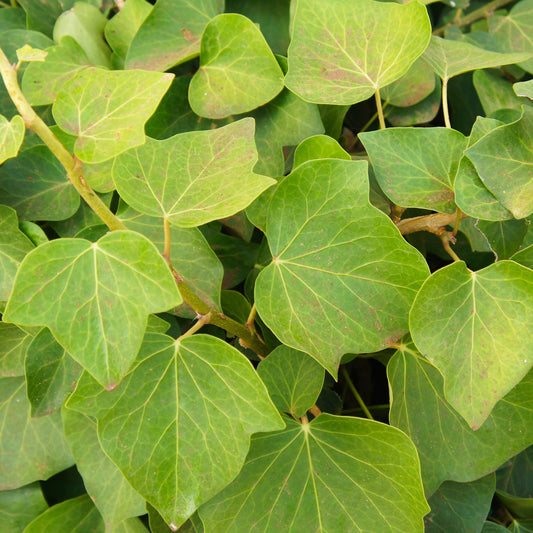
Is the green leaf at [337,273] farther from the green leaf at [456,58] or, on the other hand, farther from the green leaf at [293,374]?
the green leaf at [456,58]

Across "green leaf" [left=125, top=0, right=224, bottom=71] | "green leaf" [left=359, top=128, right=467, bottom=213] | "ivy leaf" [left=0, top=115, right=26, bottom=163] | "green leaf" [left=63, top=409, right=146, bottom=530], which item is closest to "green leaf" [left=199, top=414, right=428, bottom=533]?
"green leaf" [left=63, top=409, right=146, bottom=530]

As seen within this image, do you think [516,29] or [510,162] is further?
[516,29]

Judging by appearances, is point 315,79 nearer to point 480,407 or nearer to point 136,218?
point 136,218

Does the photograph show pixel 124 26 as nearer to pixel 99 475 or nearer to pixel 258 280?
pixel 258 280

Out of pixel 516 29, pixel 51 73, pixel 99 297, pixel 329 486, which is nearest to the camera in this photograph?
pixel 99 297

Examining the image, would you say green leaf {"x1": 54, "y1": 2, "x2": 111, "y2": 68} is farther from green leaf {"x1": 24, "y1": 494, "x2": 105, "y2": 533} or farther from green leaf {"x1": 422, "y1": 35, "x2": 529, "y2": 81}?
green leaf {"x1": 24, "y1": 494, "x2": 105, "y2": 533}

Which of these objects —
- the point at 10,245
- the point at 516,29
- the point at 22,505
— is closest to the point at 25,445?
the point at 22,505

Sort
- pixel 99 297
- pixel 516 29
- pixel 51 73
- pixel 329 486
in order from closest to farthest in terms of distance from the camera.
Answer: pixel 99 297 → pixel 329 486 → pixel 51 73 → pixel 516 29
